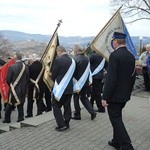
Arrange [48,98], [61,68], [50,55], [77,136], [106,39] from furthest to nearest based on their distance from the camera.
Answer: [48,98]
[50,55]
[106,39]
[61,68]
[77,136]

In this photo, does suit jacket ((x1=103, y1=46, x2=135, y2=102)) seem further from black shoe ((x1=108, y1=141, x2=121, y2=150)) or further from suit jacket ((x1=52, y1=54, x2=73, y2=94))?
suit jacket ((x1=52, y1=54, x2=73, y2=94))

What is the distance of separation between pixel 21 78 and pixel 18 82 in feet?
0.44

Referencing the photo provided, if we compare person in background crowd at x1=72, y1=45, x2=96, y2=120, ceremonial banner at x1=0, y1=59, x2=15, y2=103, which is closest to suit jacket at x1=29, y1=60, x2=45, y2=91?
ceremonial banner at x1=0, y1=59, x2=15, y2=103

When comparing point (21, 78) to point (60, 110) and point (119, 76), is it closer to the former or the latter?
point (60, 110)

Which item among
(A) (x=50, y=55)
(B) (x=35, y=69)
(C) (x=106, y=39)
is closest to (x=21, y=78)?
(B) (x=35, y=69)

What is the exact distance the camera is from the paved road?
6621 mm

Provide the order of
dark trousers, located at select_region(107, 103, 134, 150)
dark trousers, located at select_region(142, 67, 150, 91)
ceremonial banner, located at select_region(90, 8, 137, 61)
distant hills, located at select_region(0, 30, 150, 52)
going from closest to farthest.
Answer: dark trousers, located at select_region(107, 103, 134, 150) → ceremonial banner, located at select_region(90, 8, 137, 61) → dark trousers, located at select_region(142, 67, 150, 91) → distant hills, located at select_region(0, 30, 150, 52)

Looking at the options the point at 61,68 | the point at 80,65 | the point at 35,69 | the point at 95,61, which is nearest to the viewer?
the point at 61,68

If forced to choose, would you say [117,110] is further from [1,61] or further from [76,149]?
[1,61]

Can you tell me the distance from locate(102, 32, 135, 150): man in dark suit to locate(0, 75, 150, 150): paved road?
0.64 meters

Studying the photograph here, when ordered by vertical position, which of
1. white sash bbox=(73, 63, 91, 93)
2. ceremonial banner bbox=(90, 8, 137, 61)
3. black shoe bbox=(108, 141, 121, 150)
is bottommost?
black shoe bbox=(108, 141, 121, 150)

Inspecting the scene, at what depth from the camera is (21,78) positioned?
971 centimetres

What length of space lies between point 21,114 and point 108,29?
3542 millimetres

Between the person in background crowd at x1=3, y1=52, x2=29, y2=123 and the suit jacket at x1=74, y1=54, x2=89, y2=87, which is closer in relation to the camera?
the suit jacket at x1=74, y1=54, x2=89, y2=87
